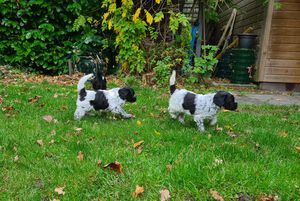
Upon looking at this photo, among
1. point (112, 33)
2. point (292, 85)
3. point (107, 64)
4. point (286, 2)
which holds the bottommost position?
point (292, 85)

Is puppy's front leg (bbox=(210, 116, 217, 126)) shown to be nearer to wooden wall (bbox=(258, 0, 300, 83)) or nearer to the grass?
the grass

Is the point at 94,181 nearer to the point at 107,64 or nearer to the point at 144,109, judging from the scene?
the point at 144,109

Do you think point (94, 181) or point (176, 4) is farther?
point (176, 4)

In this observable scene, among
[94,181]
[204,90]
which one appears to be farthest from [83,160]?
[204,90]

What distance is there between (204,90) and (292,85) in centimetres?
328

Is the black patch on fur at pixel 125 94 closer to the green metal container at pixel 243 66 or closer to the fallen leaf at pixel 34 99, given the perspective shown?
the fallen leaf at pixel 34 99

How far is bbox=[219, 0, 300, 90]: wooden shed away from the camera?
9.85 m

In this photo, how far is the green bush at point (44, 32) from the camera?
10.4 metres

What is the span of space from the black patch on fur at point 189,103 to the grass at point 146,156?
304 mm

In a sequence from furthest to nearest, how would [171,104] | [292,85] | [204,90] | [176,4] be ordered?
[292,85] < [176,4] < [204,90] < [171,104]

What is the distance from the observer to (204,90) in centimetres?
875

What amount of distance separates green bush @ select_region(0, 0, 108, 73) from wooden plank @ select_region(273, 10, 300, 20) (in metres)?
4.96

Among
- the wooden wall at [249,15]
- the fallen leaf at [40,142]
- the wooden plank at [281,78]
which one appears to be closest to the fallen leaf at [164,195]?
the fallen leaf at [40,142]

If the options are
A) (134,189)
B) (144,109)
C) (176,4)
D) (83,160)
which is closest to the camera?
(134,189)
